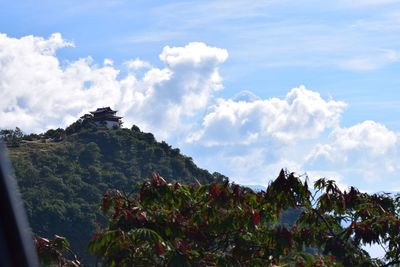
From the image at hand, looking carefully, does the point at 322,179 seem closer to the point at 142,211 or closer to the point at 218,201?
the point at 218,201

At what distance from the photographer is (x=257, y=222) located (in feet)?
25.8

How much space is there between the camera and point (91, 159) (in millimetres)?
80562

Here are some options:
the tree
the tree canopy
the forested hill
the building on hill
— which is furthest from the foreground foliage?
the building on hill

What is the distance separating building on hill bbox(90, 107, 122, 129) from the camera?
3790 inches

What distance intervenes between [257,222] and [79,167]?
6851 centimetres

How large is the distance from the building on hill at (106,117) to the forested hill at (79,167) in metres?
3.66

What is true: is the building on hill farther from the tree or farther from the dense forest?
the dense forest

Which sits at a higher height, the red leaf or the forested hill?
the forested hill

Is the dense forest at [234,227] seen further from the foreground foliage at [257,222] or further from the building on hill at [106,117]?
the building on hill at [106,117]

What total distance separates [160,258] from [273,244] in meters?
1.29

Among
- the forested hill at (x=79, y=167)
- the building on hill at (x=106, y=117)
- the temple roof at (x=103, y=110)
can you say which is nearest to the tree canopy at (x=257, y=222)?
the forested hill at (x=79, y=167)

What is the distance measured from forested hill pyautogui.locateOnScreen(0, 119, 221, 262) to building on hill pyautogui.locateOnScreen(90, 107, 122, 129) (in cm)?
366

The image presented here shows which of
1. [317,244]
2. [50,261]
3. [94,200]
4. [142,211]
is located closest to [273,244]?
[317,244]

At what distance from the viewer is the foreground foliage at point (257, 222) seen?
7.65 metres
